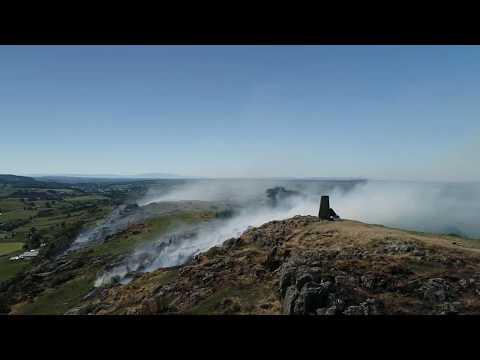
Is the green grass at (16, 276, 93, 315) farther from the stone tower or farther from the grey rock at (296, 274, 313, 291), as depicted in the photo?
the grey rock at (296, 274, 313, 291)

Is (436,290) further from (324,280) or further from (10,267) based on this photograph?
(10,267)

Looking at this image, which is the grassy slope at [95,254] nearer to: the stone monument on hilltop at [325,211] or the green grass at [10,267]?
the green grass at [10,267]

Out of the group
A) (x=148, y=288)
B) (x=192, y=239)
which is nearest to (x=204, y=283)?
(x=148, y=288)

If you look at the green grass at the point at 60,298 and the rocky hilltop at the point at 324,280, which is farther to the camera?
the green grass at the point at 60,298

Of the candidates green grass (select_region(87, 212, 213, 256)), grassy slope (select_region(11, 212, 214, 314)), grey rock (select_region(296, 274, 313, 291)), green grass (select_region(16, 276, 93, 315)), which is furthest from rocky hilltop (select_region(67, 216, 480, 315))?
green grass (select_region(87, 212, 213, 256))

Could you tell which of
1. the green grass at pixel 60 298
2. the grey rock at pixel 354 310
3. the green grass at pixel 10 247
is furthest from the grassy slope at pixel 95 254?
the green grass at pixel 10 247

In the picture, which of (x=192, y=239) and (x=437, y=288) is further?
(x=192, y=239)
